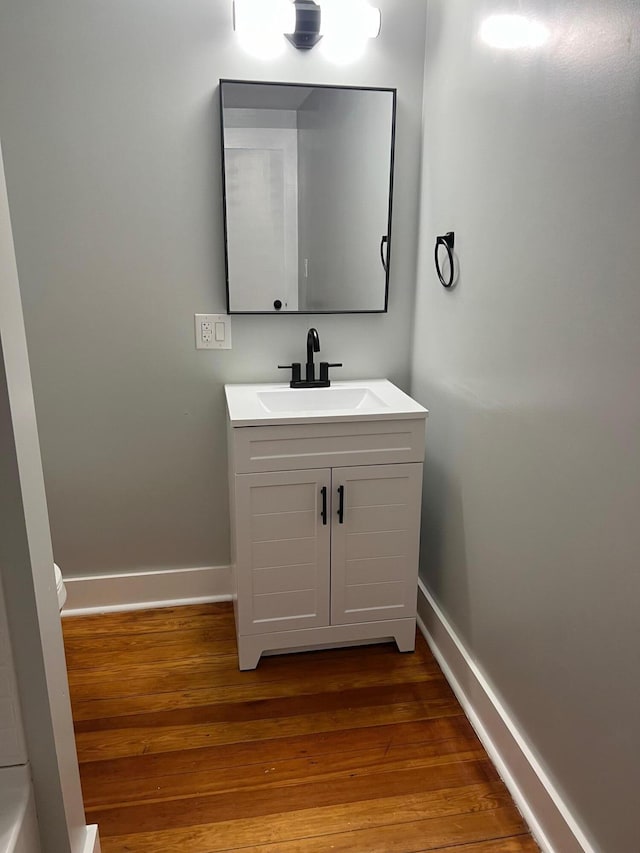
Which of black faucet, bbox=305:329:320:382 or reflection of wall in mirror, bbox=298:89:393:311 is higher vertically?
reflection of wall in mirror, bbox=298:89:393:311

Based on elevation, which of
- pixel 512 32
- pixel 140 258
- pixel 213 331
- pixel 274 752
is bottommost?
pixel 274 752

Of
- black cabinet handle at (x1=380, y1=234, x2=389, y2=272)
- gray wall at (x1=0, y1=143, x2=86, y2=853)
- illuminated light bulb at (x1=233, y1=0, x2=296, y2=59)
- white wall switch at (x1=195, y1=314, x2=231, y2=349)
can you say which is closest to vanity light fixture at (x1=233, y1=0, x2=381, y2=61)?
illuminated light bulb at (x1=233, y1=0, x2=296, y2=59)

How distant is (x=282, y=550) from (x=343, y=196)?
127cm

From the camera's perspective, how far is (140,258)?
2.24 metres

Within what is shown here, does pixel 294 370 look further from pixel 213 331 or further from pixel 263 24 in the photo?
pixel 263 24

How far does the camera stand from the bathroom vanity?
200 centimetres

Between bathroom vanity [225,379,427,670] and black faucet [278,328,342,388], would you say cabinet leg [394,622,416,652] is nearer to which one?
bathroom vanity [225,379,427,670]

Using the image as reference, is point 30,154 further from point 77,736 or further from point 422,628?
point 422,628

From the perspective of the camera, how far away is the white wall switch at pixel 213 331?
7.67ft

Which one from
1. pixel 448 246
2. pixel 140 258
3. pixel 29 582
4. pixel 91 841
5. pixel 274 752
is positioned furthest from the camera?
pixel 140 258

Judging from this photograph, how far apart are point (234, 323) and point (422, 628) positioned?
4.37 ft

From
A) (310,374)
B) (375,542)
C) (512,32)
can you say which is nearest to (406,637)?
(375,542)

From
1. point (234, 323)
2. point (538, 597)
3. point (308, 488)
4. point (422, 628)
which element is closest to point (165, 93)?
point (234, 323)

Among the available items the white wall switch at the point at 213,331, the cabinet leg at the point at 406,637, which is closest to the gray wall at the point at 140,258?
the white wall switch at the point at 213,331
